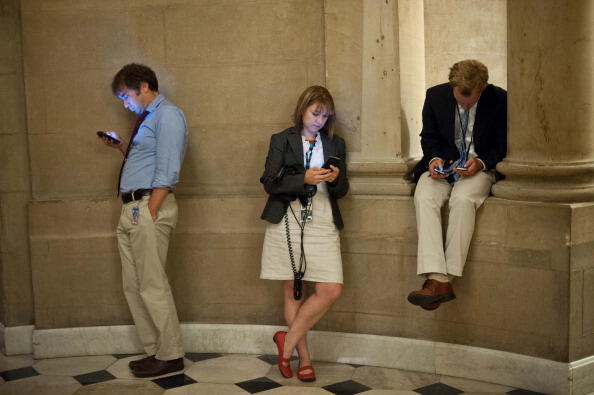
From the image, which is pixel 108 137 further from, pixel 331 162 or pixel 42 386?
pixel 42 386

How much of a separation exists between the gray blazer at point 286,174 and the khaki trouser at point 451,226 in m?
0.48

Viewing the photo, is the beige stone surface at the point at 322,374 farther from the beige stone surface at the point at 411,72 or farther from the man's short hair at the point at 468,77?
the man's short hair at the point at 468,77

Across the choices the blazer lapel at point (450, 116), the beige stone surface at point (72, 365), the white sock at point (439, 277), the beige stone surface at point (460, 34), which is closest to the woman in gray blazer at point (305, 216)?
the white sock at point (439, 277)

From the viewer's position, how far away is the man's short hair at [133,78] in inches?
201

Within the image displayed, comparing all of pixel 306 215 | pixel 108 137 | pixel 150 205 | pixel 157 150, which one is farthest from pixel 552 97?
pixel 108 137

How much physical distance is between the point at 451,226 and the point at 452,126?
24.8 inches

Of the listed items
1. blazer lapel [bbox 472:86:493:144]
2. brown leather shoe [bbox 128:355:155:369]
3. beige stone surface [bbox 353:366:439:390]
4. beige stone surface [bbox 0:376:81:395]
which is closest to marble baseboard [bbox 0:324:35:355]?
beige stone surface [bbox 0:376:81:395]

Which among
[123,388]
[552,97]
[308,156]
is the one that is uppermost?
[552,97]

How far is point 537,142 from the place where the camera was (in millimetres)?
4645

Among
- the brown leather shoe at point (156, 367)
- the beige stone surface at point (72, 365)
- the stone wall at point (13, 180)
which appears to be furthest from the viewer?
the stone wall at point (13, 180)

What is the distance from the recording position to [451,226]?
15.6ft

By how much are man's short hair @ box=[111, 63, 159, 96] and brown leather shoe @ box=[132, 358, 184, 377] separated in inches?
66.8

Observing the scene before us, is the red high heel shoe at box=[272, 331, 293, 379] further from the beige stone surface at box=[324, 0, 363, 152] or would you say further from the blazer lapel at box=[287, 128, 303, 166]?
the beige stone surface at box=[324, 0, 363, 152]

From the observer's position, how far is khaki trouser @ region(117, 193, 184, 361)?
5.11 meters
